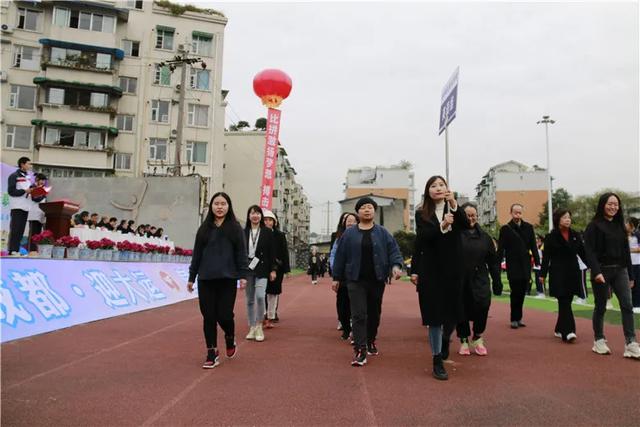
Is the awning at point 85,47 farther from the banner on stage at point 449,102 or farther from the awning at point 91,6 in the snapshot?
the banner on stage at point 449,102

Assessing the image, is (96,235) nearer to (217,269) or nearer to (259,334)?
(259,334)

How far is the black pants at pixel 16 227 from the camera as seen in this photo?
33.7ft

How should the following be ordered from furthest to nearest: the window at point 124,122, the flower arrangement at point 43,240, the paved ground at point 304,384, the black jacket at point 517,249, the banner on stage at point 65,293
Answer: the window at point 124,122
the flower arrangement at point 43,240
the black jacket at point 517,249
the banner on stage at point 65,293
the paved ground at point 304,384

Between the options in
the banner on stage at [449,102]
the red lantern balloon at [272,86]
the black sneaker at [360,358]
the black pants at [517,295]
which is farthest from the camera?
the red lantern balloon at [272,86]

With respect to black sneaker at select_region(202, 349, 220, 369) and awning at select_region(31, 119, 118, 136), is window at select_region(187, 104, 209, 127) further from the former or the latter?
black sneaker at select_region(202, 349, 220, 369)

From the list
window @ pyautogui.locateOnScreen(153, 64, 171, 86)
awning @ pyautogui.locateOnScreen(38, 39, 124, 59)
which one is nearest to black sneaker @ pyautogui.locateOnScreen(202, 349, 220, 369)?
window @ pyautogui.locateOnScreen(153, 64, 171, 86)

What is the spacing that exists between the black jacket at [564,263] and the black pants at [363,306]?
2915 mm

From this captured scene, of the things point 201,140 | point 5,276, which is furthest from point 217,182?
point 5,276

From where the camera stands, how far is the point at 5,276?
6.46 metres

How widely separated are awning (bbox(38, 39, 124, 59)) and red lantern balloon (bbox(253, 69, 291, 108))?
69.2 ft

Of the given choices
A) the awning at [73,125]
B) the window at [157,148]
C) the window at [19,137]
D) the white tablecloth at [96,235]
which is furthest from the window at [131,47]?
the white tablecloth at [96,235]

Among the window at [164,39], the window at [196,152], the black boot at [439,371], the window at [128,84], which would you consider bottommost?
the black boot at [439,371]

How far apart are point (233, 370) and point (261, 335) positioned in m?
1.92

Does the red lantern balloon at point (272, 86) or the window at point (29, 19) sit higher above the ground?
the window at point (29, 19)
